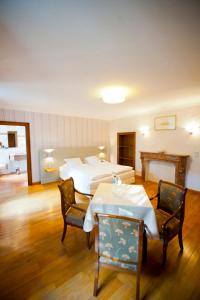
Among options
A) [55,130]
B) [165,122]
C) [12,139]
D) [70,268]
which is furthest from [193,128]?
[12,139]

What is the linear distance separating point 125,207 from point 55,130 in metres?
4.44

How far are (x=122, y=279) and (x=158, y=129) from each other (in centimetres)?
454

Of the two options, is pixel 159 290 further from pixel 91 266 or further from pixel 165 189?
pixel 165 189

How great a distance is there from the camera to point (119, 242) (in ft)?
4.60

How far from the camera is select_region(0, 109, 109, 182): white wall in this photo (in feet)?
16.0

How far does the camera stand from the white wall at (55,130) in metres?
4.86

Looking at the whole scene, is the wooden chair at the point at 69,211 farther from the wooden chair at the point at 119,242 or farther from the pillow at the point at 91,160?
the pillow at the point at 91,160

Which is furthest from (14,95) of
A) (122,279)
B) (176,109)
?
(176,109)

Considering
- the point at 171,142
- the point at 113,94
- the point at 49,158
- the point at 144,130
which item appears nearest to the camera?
the point at 113,94

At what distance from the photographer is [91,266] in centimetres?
185

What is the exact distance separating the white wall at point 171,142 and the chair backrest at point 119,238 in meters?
3.91

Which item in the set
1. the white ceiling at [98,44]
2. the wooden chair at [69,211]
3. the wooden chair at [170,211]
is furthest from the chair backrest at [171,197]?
the white ceiling at [98,44]

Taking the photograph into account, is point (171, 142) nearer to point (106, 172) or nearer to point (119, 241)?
point (106, 172)

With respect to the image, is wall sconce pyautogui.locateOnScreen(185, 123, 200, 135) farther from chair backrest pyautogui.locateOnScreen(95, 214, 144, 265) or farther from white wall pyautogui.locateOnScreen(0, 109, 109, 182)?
chair backrest pyautogui.locateOnScreen(95, 214, 144, 265)
